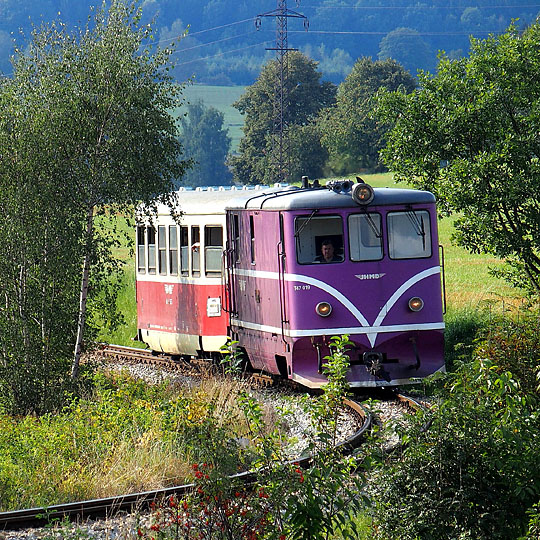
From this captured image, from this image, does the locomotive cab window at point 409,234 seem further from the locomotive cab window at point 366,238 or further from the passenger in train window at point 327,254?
the passenger in train window at point 327,254

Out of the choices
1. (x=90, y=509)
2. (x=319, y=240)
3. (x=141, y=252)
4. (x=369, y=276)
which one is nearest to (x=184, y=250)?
(x=141, y=252)

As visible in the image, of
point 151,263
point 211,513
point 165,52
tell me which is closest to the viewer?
point 211,513

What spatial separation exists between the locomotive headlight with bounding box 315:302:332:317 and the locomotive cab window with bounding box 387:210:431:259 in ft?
4.00

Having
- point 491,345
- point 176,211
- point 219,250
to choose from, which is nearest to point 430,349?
point 491,345

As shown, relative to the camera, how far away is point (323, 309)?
583 inches

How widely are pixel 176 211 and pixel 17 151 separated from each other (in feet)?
11.9

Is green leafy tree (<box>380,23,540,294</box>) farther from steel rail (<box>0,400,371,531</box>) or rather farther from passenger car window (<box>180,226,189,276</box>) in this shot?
steel rail (<box>0,400,371,531</box>)

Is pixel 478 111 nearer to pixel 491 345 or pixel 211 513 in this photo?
pixel 491 345

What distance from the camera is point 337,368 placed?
7828mm

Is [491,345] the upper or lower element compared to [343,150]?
lower

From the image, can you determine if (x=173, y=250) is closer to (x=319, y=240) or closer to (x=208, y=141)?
(x=319, y=240)

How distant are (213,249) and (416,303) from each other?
4369mm

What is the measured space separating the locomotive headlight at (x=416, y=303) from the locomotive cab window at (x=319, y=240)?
1196 mm

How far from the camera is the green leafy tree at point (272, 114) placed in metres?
79.1
